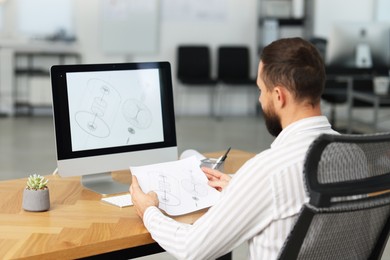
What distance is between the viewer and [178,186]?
2188 mm

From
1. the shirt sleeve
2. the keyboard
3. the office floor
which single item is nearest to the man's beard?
the shirt sleeve

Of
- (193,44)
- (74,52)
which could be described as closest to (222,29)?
(193,44)

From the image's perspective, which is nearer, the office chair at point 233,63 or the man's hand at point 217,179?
the man's hand at point 217,179

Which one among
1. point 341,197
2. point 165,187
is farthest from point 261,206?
point 165,187

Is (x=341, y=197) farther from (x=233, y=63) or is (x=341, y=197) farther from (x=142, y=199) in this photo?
(x=233, y=63)

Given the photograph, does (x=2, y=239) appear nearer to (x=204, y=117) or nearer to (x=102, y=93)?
(x=102, y=93)

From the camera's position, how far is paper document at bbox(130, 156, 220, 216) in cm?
210

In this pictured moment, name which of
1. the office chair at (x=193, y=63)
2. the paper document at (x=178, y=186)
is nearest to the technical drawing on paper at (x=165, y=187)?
the paper document at (x=178, y=186)

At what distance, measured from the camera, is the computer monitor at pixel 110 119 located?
2330 mm

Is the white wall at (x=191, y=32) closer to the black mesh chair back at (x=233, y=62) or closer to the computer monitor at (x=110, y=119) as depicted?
the black mesh chair back at (x=233, y=62)

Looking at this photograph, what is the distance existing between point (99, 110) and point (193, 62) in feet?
23.0

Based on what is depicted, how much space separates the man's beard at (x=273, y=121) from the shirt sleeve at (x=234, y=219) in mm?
162

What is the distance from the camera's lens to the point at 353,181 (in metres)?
1.51

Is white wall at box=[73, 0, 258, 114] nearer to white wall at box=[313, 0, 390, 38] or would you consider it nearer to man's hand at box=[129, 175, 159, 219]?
white wall at box=[313, 0, 390, 38]
